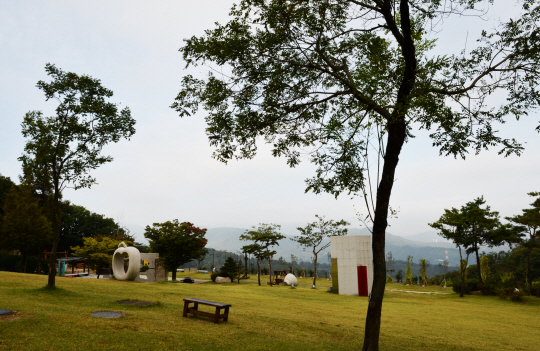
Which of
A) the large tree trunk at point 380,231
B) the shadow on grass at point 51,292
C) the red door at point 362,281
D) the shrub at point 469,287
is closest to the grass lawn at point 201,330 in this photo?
the shadow on grass at point 51,292

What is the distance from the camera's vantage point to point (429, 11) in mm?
7688

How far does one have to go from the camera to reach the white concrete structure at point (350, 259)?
2477 centimetres

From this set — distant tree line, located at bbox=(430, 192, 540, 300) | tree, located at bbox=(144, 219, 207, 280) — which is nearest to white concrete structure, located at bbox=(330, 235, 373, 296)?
distant tree line, located at bbox=(430, 192, 540, 300)

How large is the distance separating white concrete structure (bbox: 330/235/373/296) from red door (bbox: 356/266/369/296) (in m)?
0.21

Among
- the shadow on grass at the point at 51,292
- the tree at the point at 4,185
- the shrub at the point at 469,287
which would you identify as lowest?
the shrub at the point at 469,287

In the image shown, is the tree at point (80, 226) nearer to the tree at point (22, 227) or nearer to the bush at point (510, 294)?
the tree at point (22, 227)

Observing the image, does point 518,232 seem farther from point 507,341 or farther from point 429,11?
point 429,11

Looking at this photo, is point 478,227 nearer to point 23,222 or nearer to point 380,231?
point 380,231

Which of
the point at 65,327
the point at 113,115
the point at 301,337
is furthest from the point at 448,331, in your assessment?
the point at 113,115

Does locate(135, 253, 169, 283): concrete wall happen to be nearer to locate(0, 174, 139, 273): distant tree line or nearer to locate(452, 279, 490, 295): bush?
locate(0, 174, 139, 273): distant tree line

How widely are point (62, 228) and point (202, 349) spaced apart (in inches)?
2183

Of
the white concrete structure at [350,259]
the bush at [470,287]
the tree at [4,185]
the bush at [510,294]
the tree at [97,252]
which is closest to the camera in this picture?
A: the bush at [510,294]

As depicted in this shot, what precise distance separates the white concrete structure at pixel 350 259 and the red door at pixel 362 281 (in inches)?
8.4

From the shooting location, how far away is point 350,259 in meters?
25.3
